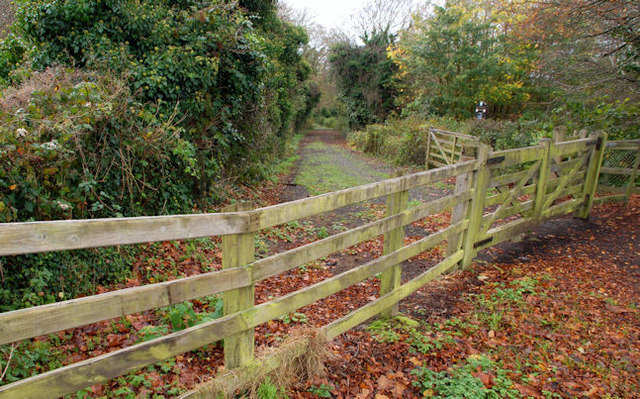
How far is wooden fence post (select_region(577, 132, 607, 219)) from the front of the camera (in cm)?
712

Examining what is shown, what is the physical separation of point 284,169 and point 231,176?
566 cm

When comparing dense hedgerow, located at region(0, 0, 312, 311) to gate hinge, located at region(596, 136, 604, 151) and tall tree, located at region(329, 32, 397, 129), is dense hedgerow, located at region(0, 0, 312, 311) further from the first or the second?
tall tree, located at region(329, 32, 397, 129)

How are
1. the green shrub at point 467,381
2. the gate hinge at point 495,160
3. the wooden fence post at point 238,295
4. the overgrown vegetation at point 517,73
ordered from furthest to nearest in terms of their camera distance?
the overgrown vegetation at point 517,73 < the gate hinge at point 495,160 < the green shrub at point 467,381 < the wooden fence post at point 238,295

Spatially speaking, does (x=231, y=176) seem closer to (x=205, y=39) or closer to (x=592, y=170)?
(x=205, y=39)

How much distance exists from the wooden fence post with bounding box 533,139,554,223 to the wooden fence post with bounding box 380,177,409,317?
3.45 meters

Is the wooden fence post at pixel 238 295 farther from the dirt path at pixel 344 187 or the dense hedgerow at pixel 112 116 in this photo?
the dense hedgerow at pixel 112 116

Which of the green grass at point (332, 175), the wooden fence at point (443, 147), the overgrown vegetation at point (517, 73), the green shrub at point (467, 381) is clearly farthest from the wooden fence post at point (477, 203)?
the wooden fence at point (443, 147)

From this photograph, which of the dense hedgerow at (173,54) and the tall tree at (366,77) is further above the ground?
the tall tree at (366,77)

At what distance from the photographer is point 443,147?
533 inches

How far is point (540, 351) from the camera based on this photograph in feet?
11.4

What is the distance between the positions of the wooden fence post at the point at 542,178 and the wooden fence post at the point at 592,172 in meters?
1.89

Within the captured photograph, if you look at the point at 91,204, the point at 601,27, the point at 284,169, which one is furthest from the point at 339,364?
the point at 284,169

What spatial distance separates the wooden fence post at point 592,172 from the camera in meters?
7.12

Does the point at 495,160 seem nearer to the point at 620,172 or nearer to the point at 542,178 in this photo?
the point at 542,178
